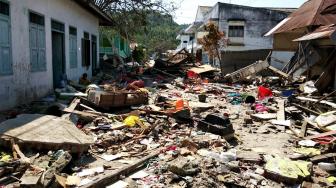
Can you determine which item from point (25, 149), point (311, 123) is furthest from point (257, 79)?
point (25, 149)

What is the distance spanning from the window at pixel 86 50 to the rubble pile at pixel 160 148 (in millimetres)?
7528

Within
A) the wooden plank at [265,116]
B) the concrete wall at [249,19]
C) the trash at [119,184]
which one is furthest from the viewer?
the concrete wall at [249,19]

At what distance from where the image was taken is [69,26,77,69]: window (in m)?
14.1

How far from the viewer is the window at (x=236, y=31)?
34.2 metres

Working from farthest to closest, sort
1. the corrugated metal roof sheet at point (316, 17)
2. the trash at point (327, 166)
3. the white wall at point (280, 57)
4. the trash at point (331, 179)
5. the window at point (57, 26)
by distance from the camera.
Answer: the white wall at point (280, 57) < the corrugated metal roof sheet at point (316, 17) < the window at point (57, 26) < the trash at point (327, 166) < the trash at point (331, 179)

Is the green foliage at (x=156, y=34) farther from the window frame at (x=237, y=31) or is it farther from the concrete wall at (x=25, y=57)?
the concrete wall at (x=25, y=57)

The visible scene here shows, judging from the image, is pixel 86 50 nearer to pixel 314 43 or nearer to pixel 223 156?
pixel 314 43

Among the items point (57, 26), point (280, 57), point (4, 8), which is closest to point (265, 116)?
point (4, 8)

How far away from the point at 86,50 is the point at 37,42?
23.0 ft

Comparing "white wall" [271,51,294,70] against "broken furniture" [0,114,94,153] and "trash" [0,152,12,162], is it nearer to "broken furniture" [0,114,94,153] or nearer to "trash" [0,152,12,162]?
"broken furniture" [0,114,94,153]

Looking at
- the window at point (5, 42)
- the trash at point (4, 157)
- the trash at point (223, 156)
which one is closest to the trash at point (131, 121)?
the trash at point (223, 156)

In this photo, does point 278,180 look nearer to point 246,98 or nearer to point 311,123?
point 311,123

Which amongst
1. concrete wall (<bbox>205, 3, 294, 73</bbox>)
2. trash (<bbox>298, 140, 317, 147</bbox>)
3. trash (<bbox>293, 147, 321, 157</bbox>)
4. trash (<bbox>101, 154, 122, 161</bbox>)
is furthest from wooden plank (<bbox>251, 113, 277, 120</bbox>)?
concrete wall (<bbox>205, 3, 294, 73</bbox>)

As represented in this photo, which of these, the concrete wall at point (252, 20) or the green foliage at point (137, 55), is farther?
the concrete wall at point (252, 20)
